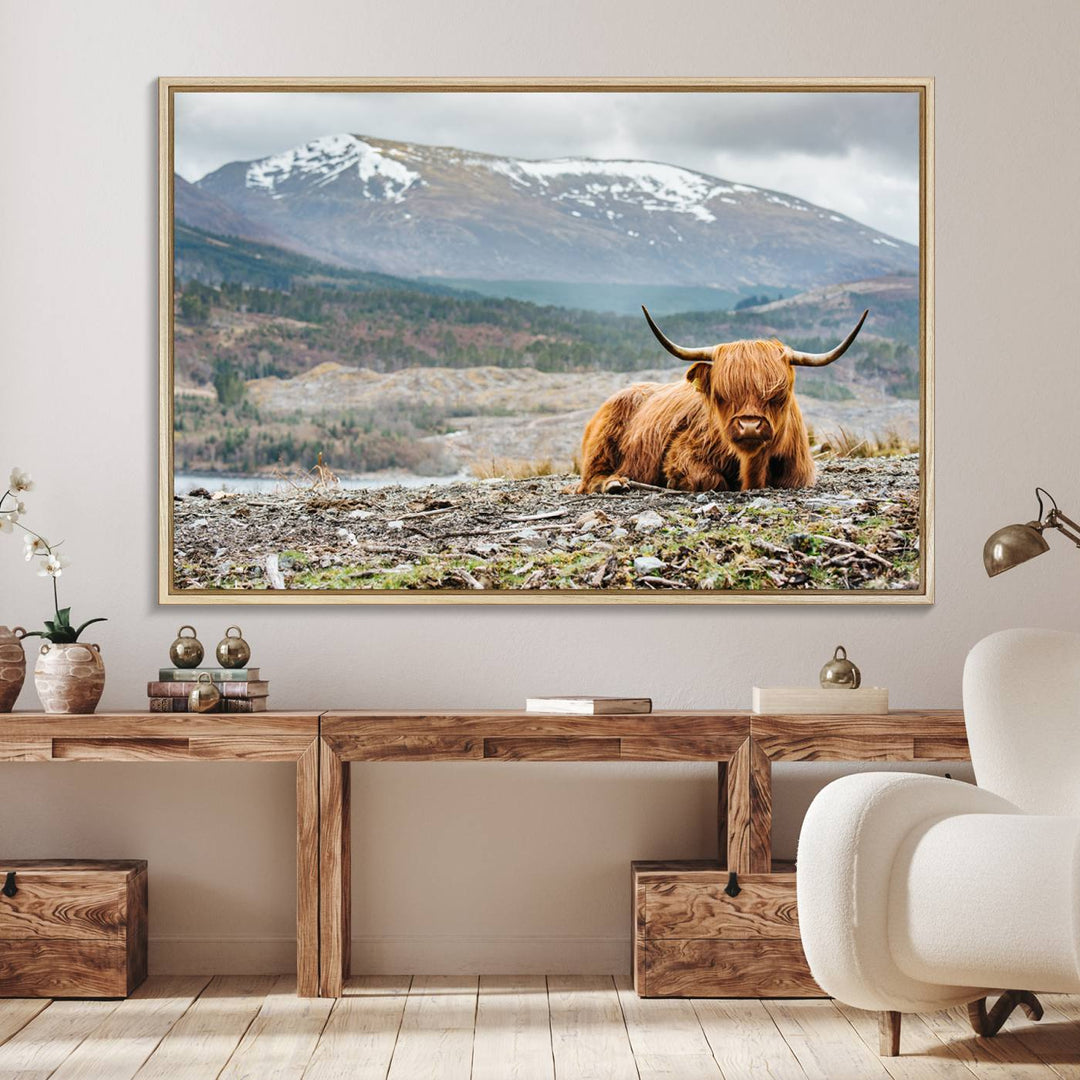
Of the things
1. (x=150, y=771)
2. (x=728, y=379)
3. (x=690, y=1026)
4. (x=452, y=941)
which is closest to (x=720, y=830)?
(x=690, y=1026)

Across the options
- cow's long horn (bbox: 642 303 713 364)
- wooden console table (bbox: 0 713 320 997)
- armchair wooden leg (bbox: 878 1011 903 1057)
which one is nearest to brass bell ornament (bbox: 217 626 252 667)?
wooden console table (bbox: 0 713 320 997)

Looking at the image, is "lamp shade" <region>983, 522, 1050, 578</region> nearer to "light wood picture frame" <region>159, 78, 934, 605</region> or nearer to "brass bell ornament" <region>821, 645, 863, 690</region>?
"brass bell ornament" <region>821, 645, 863, 690</region>

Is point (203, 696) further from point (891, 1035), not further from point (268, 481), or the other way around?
point (891, 1035)

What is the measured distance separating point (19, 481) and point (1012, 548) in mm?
2359

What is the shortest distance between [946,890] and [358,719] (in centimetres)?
136

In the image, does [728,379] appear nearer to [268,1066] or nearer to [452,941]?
[452,941]

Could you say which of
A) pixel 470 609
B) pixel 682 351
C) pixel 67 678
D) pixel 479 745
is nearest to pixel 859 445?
pixel 682 351

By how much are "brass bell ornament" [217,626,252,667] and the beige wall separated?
228 millimetres

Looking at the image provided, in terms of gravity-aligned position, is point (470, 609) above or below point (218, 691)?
above

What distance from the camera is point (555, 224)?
3.46 meters

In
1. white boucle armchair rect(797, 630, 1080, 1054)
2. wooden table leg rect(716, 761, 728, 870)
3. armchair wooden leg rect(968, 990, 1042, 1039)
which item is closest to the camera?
white boucle armchair rect(797, 630, 1080, 1054)

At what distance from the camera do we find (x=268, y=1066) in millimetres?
2484

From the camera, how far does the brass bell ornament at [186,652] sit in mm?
3094

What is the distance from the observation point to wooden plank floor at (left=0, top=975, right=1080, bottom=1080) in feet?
8.05
